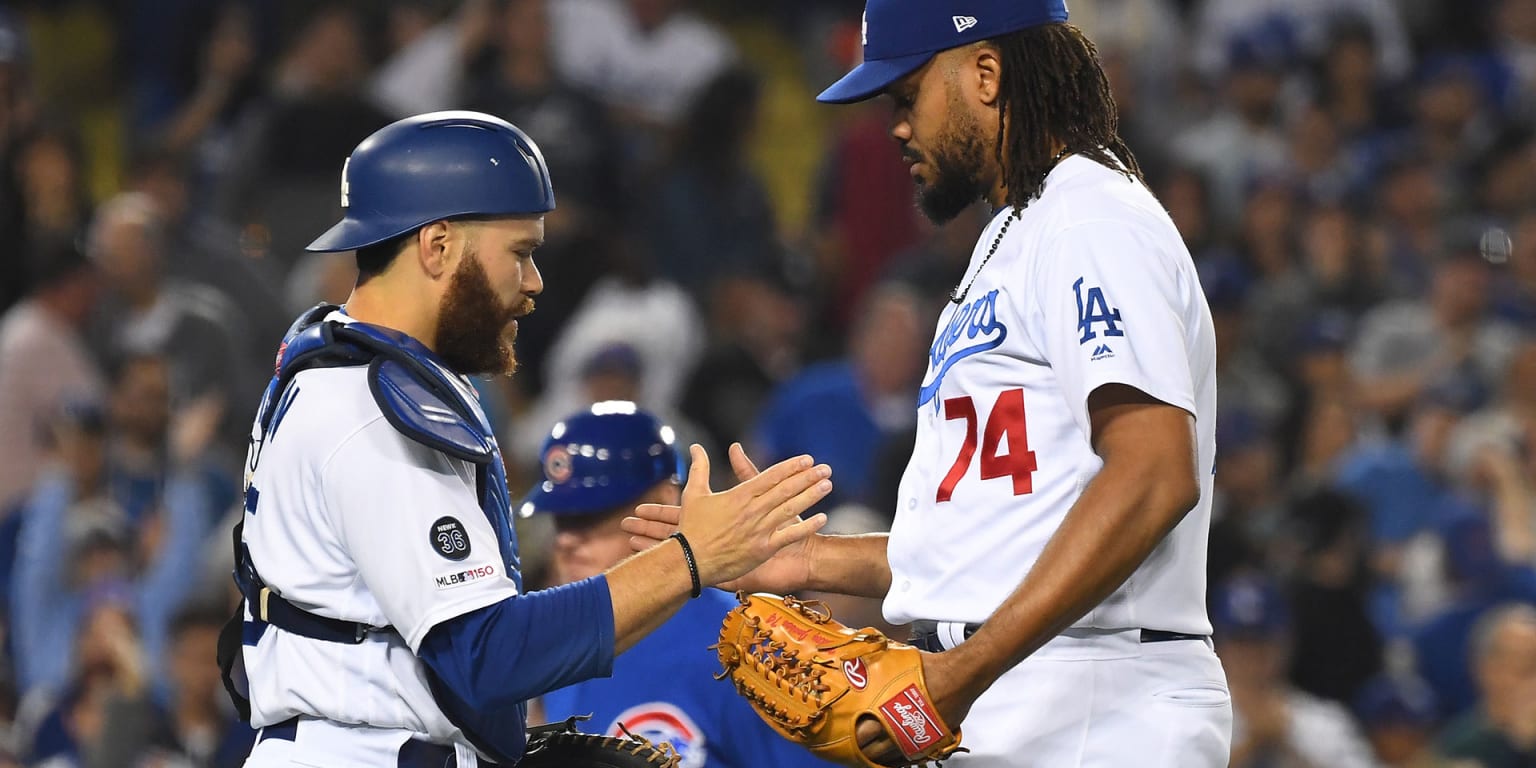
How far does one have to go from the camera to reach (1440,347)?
9672 mm

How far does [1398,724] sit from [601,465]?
423cm

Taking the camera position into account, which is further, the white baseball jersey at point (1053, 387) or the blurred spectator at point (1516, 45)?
the blurred spectator at point (1516, 45)

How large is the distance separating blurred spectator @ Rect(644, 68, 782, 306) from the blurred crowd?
0.02 meters

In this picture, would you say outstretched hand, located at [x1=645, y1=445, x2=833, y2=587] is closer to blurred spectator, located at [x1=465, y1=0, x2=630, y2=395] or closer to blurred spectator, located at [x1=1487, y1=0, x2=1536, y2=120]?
blurred spectator, located at [x1=465, y1=0, x2=630, y2=395]

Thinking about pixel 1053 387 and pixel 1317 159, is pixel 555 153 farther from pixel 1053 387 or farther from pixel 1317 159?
pixel 1053 387

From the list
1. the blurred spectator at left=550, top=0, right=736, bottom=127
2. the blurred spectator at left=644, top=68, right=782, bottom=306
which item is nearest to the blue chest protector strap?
the blurred spectator at left=644, top=68, right=782, bottom=306

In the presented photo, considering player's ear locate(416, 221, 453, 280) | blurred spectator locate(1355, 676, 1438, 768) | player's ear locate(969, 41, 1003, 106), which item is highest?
player's ear locate(969, 41, 1003, 106)

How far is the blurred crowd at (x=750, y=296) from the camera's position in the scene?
316 inches

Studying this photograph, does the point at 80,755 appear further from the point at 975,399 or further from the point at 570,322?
the point at 975,399

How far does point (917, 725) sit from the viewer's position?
3.33 meters

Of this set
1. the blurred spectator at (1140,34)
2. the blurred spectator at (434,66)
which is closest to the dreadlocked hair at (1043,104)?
the blurred spectator at (434,66)

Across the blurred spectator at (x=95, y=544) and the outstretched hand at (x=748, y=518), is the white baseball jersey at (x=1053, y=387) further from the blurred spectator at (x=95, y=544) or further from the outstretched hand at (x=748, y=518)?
the blurred spectator at (x=95, y=544)

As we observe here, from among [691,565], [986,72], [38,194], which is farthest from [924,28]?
[38,194]

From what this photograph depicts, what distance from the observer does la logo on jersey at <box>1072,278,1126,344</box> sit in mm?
3350
